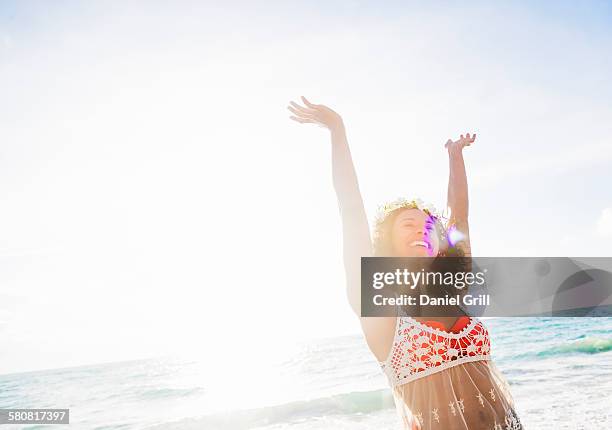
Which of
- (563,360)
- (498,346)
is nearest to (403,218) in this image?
(563,360)

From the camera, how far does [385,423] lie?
11.7 metres

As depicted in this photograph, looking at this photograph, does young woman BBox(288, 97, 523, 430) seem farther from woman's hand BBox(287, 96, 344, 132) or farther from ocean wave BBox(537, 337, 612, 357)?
ocean wave BBox(537, 337, 612, 357)

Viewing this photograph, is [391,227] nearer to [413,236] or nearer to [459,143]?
[413,236]

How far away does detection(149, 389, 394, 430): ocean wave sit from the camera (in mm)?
14211

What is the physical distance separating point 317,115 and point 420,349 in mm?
1032

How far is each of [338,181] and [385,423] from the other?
436 inches

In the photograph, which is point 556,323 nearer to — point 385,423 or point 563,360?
point 563,360

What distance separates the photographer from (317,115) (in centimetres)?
215

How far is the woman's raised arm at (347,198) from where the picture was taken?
1818 mm

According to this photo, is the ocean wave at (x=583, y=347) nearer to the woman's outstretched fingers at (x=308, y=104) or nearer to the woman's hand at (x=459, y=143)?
the woman's hand at (x=459, y=143)

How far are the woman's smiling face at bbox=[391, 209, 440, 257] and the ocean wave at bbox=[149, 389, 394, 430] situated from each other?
1253 centimetres

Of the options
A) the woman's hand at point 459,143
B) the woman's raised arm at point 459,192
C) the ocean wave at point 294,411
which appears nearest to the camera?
the woman's raised arm at point 459,192

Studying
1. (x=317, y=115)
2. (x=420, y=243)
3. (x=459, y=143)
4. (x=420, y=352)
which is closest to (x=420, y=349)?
(x=420, y=352)

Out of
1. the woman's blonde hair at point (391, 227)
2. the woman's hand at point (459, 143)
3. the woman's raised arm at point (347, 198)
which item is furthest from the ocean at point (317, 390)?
the woman's raised arm at point (347, 198)
